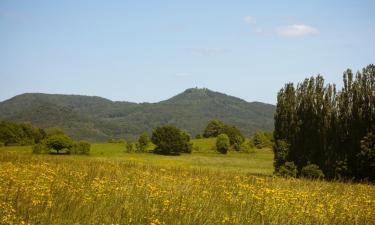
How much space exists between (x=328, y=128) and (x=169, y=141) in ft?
169

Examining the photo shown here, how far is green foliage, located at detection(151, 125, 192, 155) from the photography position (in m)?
83.6

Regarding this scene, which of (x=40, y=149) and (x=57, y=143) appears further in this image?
(x=57, y=143)

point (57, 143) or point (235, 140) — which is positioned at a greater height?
point (235, 140)

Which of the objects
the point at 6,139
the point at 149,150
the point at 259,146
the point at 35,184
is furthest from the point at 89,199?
the point at 259,146

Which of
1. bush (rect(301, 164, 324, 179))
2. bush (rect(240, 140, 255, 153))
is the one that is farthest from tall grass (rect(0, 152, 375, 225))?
bush (rect(240, 140, 255, 153))

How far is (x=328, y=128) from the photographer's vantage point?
1383 inches

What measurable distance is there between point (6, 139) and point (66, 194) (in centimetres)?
9005

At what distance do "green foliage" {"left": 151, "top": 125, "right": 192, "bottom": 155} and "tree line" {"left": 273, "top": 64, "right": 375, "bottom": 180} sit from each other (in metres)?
46.6

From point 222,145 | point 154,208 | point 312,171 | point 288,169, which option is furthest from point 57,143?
point 154,208

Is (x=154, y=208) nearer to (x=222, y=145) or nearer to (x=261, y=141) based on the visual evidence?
(x=222, y=145)

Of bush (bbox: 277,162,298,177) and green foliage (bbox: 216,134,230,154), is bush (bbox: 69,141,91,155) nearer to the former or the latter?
green foliage (bbox: 216,134,230,154)

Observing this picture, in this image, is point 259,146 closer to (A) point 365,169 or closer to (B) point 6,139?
(B) point 6,139

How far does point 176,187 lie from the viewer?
34.2ft

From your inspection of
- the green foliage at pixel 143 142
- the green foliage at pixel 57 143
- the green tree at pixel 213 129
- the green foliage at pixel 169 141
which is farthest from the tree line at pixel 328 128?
the green tree at pixel 213 129
